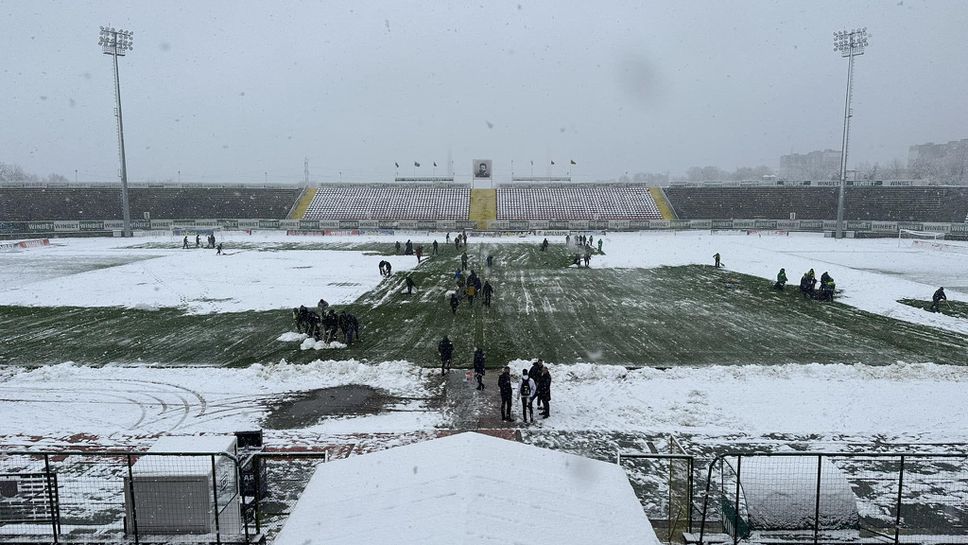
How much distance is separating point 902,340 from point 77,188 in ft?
283

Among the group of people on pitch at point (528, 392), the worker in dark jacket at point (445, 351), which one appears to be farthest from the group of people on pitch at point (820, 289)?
the worker in dark jacket at point (445, 351)

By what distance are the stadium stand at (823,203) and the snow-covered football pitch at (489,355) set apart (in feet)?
119

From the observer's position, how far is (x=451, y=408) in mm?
13172

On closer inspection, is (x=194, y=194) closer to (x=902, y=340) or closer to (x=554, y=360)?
(x=554, y=360)

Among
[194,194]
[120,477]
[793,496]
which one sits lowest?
[120,477]

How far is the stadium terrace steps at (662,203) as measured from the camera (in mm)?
71750

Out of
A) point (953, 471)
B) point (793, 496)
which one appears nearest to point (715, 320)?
point (953, 471)

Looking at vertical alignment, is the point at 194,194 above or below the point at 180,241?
above

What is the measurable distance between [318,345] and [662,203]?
2560 inches

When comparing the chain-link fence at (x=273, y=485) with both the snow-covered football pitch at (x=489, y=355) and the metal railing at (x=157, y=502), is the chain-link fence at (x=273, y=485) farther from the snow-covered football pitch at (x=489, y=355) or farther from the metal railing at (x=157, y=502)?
the snow-covered football pitch at (x=489, y=355)

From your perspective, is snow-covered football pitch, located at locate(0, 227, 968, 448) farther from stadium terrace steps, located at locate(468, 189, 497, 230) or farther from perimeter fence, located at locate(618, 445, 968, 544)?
stadium terrace steps, located at locate(468, 189, 497, 230)

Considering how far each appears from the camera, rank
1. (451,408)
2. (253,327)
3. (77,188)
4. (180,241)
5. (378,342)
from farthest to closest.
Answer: (77,188), (180,241), (253,327), (378,342), (451,408)

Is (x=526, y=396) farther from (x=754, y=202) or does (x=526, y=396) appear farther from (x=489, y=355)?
(x=754, y=202)

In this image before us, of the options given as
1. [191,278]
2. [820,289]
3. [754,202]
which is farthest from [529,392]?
[754,202]
